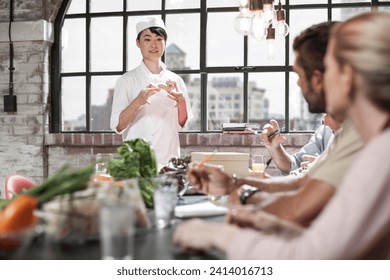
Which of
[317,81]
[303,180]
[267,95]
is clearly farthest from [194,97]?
[317,81]

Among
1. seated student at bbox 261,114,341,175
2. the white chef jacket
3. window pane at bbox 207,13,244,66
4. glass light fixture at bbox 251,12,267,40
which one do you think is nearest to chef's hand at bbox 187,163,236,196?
glass light fixture at bbox 251,12,267,40

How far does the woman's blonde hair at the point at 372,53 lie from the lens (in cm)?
96

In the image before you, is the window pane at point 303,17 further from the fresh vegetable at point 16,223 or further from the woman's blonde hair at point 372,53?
the fresh vegetable at point 16,223

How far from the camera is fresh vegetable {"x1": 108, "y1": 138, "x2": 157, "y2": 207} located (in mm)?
1792

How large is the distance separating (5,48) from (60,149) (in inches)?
43.1

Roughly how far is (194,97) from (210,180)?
3071 mm

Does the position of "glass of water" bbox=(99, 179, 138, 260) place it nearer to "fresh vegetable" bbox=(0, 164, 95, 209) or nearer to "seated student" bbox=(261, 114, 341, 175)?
"fresh vegetable" bbox=(0, 164, 95, 209)

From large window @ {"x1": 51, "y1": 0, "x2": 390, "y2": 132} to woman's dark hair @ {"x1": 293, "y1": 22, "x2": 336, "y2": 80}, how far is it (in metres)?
3.05

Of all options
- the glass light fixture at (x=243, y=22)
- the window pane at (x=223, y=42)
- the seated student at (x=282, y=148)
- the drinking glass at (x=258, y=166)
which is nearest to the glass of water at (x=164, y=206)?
the drinking glass at (x=258, y=166)

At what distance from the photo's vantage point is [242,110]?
15.6 feet

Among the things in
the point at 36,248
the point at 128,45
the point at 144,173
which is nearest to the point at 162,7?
the point at 128,45

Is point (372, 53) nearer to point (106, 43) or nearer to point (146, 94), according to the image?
point (146, 94)

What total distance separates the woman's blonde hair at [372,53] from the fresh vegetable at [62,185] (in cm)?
69
